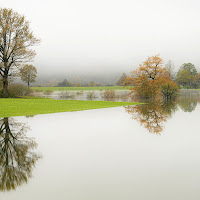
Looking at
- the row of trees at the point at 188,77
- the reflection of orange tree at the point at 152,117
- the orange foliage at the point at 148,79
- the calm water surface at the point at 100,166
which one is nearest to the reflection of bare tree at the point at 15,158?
the calm water surface at the point at 100,166

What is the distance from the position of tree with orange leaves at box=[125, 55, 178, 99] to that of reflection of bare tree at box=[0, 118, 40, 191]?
1097 inches

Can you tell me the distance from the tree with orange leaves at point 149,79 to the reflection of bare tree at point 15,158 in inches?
1097

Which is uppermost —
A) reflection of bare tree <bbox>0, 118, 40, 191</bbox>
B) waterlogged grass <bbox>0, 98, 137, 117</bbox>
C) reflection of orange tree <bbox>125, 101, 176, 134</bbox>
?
waterlogged grass <bbox>0, 98, 137, 117</bbox>

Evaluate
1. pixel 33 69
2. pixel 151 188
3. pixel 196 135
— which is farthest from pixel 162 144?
pixel 33 69

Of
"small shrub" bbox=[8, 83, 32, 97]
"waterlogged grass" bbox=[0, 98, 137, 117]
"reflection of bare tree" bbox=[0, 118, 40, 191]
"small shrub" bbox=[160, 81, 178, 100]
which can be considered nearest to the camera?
"reflection of bare tree" bbox=[0, 118, 40, 191]

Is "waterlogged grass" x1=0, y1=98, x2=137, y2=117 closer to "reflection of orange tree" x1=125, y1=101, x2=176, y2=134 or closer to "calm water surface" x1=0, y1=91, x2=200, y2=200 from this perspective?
"reflection of orange tree" x1=125, y1=101, x2=176, y2=134

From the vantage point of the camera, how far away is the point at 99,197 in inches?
126

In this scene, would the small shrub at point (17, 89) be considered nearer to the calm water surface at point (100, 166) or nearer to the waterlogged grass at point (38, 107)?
the waterlogged grass at point (38, 107)

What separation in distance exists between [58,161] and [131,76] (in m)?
31.0

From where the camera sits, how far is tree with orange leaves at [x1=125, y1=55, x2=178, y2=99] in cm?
3347

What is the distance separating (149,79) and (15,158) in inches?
1245

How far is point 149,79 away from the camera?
34.7 m

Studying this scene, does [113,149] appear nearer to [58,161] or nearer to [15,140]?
[58,161]

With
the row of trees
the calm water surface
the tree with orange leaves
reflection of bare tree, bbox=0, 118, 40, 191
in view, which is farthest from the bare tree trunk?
the row of trees
